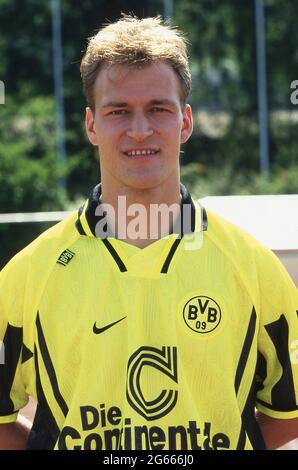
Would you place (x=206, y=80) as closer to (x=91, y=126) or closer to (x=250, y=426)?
(x=91, y=126)

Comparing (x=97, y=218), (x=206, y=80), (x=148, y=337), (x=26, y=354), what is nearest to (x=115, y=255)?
(x=97, y=218)

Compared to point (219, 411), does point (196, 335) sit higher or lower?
higher

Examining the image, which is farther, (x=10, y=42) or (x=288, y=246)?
(x=10, y=42)

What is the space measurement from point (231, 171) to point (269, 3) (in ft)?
9.71

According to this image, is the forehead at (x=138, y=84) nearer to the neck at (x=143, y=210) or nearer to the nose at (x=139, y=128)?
the nose at (x=139, y=128)

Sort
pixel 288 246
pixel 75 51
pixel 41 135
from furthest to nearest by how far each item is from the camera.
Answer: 1. pixel 75 51
2. pixel 41 135
3. pixel 288 246

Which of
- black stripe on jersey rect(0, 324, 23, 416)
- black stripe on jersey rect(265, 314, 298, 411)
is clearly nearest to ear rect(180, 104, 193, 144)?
black stripe on jersey rect(265, 314, 298, 411)

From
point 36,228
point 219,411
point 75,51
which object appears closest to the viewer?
point 219,411

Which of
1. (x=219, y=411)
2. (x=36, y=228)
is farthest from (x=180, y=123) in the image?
(x=36, y=228)

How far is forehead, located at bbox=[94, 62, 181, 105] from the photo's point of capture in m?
2.26

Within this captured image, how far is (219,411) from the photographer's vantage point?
88.7 inches
